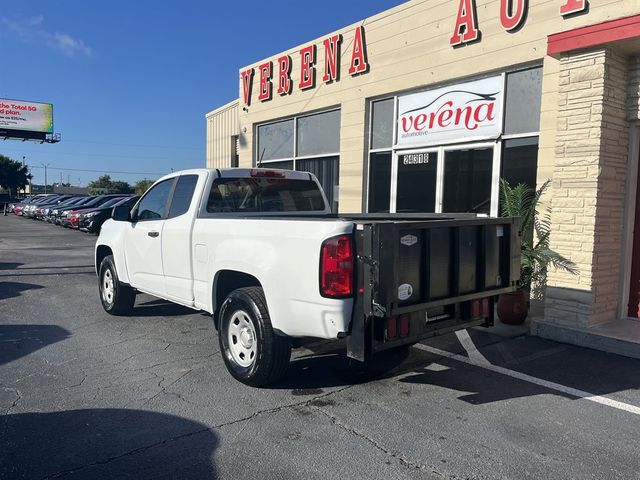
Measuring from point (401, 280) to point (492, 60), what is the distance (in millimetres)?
5788

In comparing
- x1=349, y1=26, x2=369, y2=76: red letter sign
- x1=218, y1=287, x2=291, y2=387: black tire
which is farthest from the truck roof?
x1=349, y1=26, x2=369, y2=76: red letter sign

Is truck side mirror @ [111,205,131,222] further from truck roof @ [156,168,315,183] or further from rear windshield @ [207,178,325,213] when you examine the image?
rear windshield @ [207,178,325,213]

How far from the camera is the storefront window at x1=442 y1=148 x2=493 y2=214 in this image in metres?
8.60

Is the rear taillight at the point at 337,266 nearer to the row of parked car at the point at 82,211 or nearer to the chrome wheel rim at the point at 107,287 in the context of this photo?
the chrome wheel rim at the point at 107,287

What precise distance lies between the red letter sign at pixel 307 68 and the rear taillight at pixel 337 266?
9063mm

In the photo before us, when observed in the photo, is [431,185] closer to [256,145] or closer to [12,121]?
[256,145]

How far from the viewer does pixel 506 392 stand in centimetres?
467

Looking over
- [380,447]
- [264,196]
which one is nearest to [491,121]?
[264,196]

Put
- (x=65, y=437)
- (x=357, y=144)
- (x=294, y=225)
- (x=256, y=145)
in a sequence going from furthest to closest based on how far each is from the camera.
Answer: (x=256, y=145), (x=357, y=144), (x=294, y=225), (x=65, y=437)

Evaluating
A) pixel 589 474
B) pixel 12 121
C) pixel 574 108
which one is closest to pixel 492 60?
pixel 574 108

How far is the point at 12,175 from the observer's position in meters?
78.7

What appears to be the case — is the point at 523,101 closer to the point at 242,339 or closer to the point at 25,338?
the point at 242,339

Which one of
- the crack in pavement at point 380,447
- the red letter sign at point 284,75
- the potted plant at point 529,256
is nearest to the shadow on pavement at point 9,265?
the red letter sign at point 284,75

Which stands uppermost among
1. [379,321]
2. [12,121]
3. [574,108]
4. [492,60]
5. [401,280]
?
[12,121]
